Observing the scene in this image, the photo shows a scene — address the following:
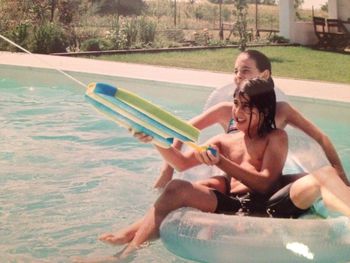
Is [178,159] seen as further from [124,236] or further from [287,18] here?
[287,18]

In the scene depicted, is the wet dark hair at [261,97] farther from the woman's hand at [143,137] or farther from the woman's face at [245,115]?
the woman's hand at [143,137]

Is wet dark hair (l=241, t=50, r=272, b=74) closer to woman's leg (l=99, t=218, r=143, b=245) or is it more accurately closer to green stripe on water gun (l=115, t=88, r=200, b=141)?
green stripe on water gun (l=115, t=88, r=200, b=141)

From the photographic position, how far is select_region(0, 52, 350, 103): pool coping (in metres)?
8.02

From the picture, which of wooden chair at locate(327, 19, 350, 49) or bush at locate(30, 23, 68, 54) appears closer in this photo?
bush at locate(30, 23, 68, 54)

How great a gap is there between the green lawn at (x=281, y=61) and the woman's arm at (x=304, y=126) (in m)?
6.39


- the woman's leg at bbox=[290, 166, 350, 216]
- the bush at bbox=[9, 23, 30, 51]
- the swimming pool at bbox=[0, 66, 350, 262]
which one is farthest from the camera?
the bush at bbox=[9, 23, 30, 51]

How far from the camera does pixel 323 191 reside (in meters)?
2.88

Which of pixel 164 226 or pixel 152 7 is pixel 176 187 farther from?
pixel 152 7

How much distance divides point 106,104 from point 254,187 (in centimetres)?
85

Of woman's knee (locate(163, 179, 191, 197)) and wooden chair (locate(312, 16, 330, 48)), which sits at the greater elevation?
wooden chair (locate(312, 16, 330, 48))

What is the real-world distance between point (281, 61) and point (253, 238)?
996 centimetres

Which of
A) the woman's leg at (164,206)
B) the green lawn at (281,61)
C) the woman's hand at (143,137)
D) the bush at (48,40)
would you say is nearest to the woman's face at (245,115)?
the woman's leg at (164,206)

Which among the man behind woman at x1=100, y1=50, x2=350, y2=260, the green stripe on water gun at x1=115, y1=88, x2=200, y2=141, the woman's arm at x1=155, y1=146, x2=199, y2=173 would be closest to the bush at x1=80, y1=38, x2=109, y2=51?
the man behind woman at x1=100, y1=50, x2=350, y2=260

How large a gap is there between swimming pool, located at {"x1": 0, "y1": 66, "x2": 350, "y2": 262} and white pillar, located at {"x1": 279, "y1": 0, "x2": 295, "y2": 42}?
7.88 m
